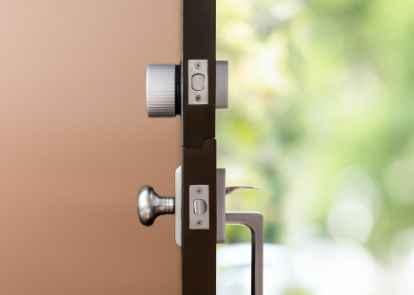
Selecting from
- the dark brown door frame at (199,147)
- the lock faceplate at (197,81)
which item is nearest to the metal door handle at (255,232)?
the dark brown door frame at (199,147)

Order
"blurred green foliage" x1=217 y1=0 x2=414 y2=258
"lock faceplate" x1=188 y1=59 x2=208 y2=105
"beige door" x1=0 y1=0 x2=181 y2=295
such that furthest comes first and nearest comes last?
"blurred green foliage" x1=217 y1=0 x2=414 y2=258 → "beige door" x1=0 y1=0 x2=181 y2=295 → "lock faceplate" x1=188 y1=59 x2=208 y2=105

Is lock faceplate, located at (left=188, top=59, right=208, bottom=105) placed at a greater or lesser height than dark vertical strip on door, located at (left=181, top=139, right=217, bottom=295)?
greater

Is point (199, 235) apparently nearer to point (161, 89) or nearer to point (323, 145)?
point (161, 89)

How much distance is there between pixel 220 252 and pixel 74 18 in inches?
43.3

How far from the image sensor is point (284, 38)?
1.49m

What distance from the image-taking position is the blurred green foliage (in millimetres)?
1478

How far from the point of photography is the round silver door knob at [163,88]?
0.44m

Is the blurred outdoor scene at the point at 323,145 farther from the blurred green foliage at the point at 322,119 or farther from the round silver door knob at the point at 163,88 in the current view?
the round silver door knob at the point at 163,88

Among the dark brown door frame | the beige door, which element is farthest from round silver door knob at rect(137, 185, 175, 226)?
the beige door

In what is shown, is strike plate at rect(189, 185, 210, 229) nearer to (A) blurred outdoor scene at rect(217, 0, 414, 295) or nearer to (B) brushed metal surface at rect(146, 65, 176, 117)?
(B) brushed metal surface at rect(146, 65, 176, 117)

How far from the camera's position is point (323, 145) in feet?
4.97

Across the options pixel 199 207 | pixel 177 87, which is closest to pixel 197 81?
pixel 177 87

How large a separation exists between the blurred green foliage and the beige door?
316 millimetres

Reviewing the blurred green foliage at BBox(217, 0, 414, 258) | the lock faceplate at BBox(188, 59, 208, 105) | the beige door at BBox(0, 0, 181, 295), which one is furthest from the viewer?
the blurred green foliage at BBox(217, 0, 414, 258)
